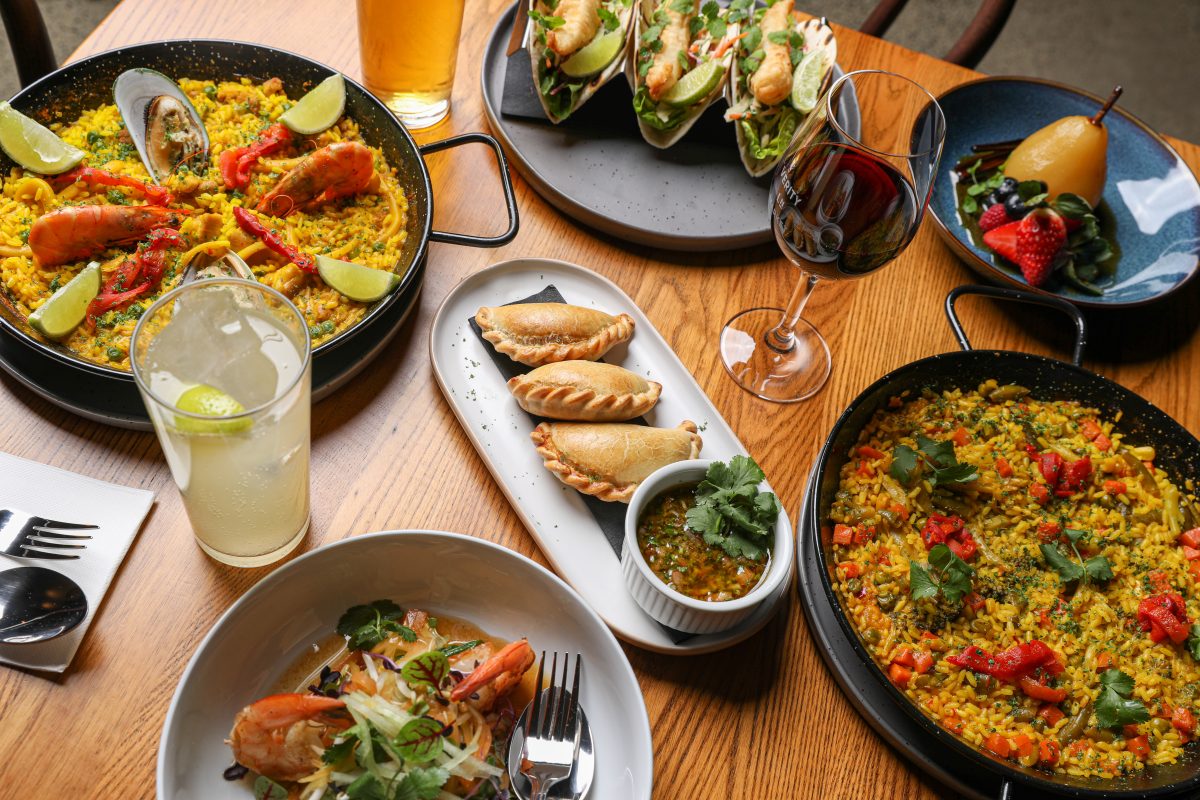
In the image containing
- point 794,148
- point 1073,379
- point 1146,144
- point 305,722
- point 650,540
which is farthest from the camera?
point 1146,144

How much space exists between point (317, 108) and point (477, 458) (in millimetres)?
778

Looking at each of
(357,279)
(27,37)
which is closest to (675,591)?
(357,279)

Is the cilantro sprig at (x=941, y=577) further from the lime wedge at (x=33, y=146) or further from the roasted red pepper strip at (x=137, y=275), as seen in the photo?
the lime wedge at (x=33, y=146)

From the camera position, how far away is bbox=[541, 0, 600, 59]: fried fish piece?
73.2 inches

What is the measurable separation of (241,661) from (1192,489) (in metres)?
1.53

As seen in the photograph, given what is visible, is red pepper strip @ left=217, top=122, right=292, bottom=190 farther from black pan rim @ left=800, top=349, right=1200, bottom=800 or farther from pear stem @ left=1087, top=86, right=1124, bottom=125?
pear stem @ left=1087, top=86, right=1124, bottom=125

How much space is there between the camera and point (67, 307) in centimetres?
143

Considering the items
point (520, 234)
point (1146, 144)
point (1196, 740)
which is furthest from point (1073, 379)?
point (520, 234)

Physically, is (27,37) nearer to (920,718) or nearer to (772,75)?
(772,75)

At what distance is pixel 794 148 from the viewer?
150cm

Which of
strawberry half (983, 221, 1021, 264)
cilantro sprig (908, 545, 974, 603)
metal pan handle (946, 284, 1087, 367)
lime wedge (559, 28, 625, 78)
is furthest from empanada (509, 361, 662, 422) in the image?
strawberry half (983, 221, 1021, 264)

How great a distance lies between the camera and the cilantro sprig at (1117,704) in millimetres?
1319

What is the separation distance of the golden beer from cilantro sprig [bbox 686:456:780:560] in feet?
3.40

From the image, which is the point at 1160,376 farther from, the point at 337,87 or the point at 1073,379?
the point at 337,87
